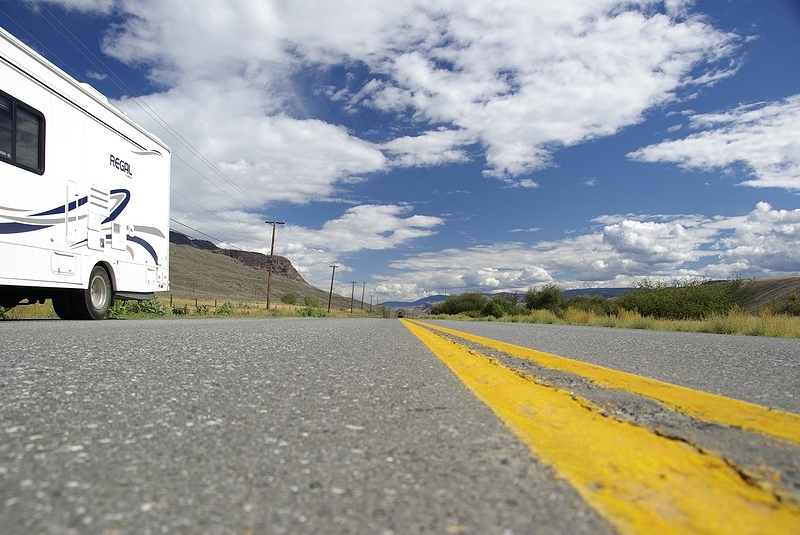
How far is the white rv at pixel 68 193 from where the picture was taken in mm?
8161

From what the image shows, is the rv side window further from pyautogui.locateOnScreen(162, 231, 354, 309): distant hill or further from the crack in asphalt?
pyautogui.locateOnScreen(162, 231, 354, 309): distant hill

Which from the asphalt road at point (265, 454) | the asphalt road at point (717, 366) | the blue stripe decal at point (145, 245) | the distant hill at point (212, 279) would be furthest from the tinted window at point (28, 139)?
the distant hill at point (212, 279)

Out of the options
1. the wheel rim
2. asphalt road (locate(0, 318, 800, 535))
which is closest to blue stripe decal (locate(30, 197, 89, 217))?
the wheel rim

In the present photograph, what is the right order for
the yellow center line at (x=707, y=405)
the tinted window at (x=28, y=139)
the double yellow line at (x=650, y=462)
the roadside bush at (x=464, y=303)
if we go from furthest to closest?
the roadside bush at (x=464, y=303)
the tinted window at (x=28, y=139)
the yellow center line at (x=707, y=405)
the double yellow line at (x=650, y=462)

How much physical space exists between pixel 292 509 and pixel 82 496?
0.58m

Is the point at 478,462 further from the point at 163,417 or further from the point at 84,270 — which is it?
the point at 84,270

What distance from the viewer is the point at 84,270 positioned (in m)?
9.73

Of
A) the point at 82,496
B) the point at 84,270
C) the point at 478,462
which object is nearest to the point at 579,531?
the point at 478,462

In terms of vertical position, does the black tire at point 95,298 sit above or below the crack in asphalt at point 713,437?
above

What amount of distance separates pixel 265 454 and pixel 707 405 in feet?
6.88

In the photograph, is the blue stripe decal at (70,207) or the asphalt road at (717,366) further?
the blue stripe decal at (70,207)

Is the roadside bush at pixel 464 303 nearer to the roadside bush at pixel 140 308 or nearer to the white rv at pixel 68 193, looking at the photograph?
the roadside bush at pixel 140 308

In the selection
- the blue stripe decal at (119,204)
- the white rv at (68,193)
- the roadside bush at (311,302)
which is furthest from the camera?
the roadside bush at (311,302)

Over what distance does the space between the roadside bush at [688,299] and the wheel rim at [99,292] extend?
2124 centimetres
